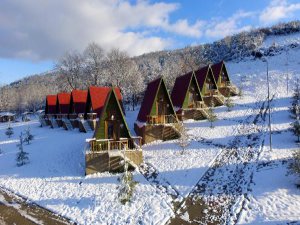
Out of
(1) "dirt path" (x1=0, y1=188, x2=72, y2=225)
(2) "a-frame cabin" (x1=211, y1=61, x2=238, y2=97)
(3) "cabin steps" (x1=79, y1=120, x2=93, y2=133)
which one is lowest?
(1) "dirt path" (x1=0, y1=188, x2=72, y2=225)

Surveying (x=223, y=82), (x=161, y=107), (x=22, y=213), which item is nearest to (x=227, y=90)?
(x=223, y=82)

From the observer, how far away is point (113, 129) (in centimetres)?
2500

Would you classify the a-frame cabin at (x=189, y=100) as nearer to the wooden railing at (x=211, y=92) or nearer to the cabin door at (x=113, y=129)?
the wooden railing at (x=211, y=92)

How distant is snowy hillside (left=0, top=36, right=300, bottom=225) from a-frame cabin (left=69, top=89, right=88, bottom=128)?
233 inches

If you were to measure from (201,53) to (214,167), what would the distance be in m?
76.2

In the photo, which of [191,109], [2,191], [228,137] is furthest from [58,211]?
[191,109]

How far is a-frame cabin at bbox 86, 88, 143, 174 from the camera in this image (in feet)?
74.6

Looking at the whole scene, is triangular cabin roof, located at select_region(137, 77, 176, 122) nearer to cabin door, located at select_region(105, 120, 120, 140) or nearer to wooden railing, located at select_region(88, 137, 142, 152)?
cabin door, located at select_region(105, 120, 120, 140)

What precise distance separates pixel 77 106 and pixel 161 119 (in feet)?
50.0

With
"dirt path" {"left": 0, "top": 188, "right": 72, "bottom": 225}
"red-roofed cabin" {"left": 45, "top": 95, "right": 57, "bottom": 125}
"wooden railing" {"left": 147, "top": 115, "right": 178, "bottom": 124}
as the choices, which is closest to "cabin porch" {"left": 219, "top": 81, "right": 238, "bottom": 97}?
"wooden railing" {"left": 147, "top": 115, "right": 178, "bottom": 124}

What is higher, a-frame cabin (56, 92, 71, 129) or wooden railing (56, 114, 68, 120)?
a-frame cabin (56, 92, 71, 129)

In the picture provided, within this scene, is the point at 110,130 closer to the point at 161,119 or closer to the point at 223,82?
the point at 161,119

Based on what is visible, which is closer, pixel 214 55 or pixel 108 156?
pixel 108 156

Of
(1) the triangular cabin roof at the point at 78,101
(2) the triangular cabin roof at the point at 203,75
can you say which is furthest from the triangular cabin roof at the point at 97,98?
(2) the triangular cabin roof at the point at 203,75
